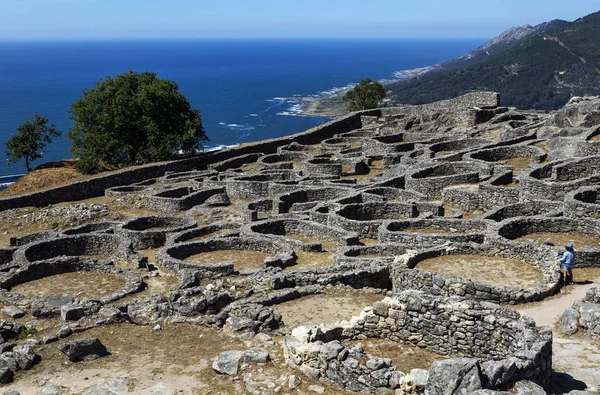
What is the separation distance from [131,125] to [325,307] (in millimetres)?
46150

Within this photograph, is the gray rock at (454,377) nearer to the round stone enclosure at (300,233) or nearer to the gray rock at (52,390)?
the gray rock at (52,390)

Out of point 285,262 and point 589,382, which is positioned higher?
point 589,382

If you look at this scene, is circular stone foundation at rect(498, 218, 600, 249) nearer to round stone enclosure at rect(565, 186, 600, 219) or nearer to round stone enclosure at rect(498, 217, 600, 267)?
round stone enclosure at rect(498, 217, 600, 267)

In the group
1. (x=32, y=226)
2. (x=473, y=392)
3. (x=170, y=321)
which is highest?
(x=473, y=392)

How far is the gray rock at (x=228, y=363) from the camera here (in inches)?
569

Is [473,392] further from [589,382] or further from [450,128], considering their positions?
[450,128]

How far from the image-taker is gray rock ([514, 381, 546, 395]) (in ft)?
37.5

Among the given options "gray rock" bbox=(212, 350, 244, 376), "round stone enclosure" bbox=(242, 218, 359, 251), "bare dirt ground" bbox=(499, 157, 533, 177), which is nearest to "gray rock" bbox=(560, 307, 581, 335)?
"gray rock" bbox=(212, 350, 244, 376)

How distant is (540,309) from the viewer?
61.3ft

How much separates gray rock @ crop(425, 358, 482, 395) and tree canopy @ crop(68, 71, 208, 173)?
5072cm

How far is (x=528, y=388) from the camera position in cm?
1160

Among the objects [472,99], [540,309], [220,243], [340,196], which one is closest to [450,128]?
[472,99]

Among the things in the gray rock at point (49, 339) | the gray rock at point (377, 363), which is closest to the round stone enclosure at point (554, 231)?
the gray rock at point (377, 363)

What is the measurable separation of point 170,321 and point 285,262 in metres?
9.16
